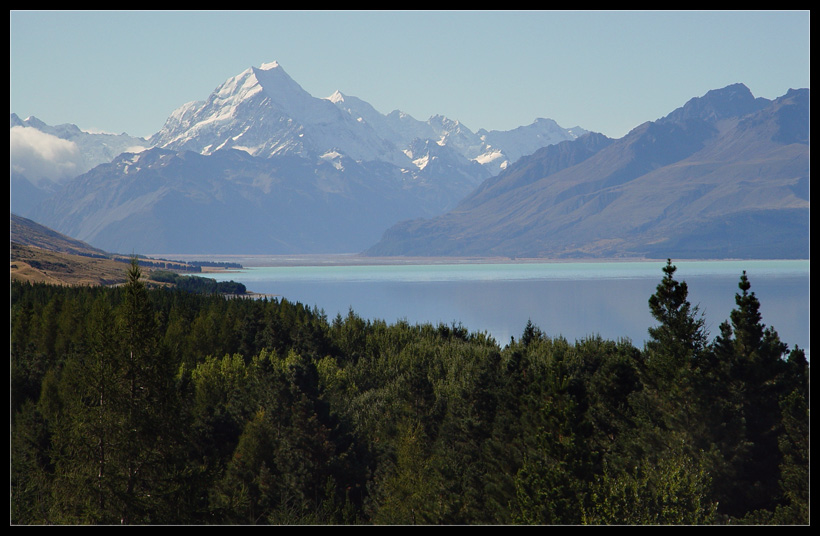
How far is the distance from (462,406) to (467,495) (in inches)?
408

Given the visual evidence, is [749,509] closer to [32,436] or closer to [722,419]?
[722,419]

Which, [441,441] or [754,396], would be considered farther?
[441,441]

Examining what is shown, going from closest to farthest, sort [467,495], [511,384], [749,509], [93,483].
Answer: [93,483] < [749,509] < [467,495] < [511,384]

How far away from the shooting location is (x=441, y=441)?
49.7 meters

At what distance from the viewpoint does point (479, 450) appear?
47.6 m

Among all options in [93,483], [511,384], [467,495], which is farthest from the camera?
[511,384]

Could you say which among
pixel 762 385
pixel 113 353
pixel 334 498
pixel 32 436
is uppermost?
pixel 113 353

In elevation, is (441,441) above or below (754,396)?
below

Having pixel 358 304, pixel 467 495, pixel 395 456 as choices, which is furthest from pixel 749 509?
pixel 358 304

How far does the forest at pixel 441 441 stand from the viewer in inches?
1129

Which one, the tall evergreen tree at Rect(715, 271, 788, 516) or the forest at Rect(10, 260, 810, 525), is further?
the tall evergreen tree at Rect(715, 271, 788, 516)

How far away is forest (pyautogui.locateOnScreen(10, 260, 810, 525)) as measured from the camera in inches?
1129

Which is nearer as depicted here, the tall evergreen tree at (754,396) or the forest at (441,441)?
the forest at (441,441)

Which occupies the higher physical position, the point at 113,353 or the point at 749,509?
the point at 113,353
